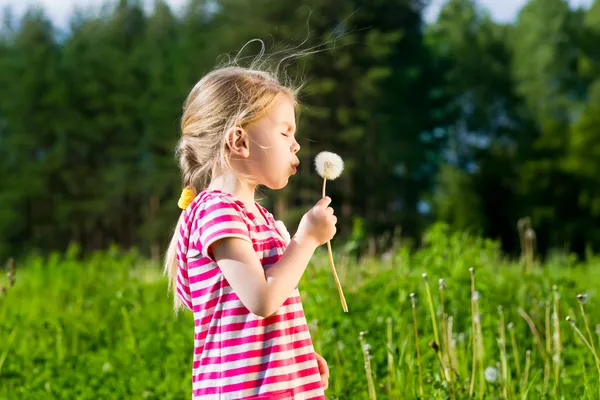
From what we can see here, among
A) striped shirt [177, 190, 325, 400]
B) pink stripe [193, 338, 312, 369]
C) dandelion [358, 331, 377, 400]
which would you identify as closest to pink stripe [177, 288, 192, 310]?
striped shirt [177, 190, 325, 400]

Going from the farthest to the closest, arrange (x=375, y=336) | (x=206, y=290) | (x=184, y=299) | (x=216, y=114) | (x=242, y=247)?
(x=375, y=336)
(x=184, y=299)
(x=216, y=114)
(x=206, y=290)
(x=242, y=247)

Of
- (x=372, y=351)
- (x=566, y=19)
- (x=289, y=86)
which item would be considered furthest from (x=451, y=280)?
(x=566, y=19)

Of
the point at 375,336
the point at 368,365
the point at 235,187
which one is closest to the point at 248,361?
the point at 235,187

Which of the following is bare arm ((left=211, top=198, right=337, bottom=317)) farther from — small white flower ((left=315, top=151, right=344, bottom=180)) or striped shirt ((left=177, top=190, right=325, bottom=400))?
small white flower ((left=315, top=151, right=344, bottom=180))

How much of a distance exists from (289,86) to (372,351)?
238cm

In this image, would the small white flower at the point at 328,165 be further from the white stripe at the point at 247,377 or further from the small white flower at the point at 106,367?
the small white flower at the point at 106,367

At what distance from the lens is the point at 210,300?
7.03ft

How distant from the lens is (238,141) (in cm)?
222

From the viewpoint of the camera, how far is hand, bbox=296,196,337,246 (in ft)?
6.88

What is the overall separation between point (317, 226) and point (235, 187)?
27 centimetres

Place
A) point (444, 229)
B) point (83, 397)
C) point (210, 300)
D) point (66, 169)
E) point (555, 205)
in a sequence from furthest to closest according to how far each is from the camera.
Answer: point (66, 169) → point (555, 205) → point (444, 229) → point (83, 397) → point (210, 300)

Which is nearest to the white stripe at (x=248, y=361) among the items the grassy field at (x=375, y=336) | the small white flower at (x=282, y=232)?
the small white flower at (x=282, y=232)

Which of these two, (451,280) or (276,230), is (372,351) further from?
(276,230)

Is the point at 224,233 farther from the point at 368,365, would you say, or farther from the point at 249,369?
the point at 368,365
